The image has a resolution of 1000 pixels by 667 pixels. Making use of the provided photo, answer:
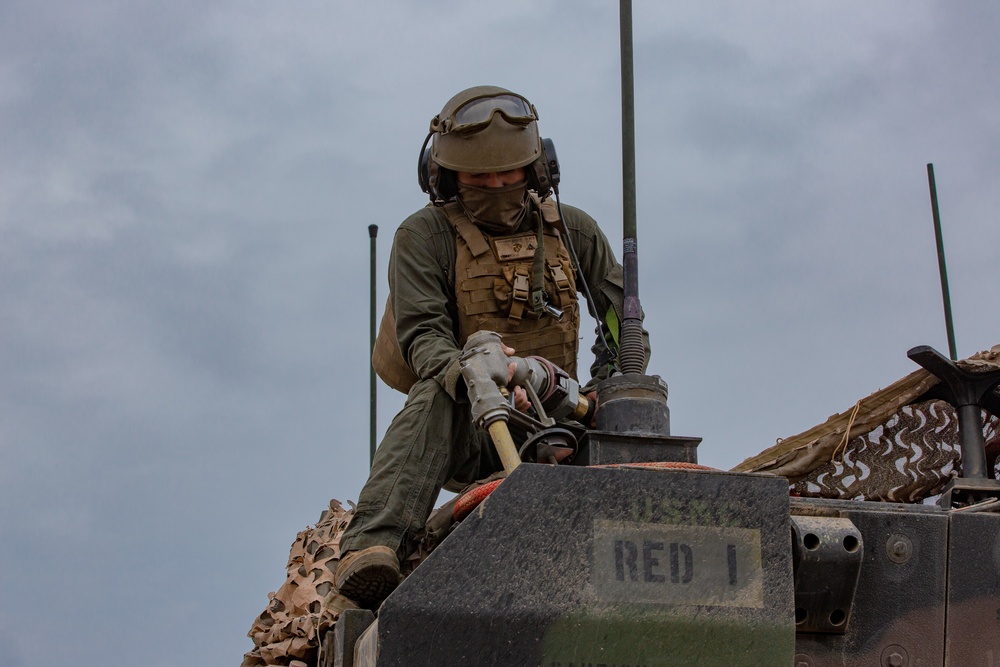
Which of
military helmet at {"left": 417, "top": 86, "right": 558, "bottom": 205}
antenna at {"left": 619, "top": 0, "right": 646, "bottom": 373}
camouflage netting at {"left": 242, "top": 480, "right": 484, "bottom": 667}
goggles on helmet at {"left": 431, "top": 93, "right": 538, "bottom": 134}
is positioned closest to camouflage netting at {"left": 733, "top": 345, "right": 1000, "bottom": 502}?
antenna at {"left": 619, "top": 0, "right": 646, "bottom": 373}

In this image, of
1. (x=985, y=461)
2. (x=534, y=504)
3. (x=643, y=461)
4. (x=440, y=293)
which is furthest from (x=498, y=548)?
(x=985, y=461)

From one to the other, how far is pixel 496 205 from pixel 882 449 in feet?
5.90

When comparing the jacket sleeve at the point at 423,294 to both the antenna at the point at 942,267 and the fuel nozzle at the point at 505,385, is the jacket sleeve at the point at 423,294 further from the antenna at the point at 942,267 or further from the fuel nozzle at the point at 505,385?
the antenna at the point at 942,267

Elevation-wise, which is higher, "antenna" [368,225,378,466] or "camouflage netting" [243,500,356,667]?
"antenna" [368,225,378,466]

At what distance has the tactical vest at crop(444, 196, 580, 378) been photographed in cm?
591

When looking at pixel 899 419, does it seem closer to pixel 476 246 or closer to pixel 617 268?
pixel 617 268

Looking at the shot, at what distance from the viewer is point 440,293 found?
5.93 m

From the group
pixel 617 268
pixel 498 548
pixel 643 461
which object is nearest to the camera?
pixel 498 548

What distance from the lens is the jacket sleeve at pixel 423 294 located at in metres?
5.60

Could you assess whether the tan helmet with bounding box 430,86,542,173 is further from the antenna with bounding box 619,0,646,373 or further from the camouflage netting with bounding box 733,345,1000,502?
the camouflage netting with bounding box 733,345,1000,502

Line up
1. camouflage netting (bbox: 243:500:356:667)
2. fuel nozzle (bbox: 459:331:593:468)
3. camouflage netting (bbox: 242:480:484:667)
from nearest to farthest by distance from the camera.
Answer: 1. fuel nozzle (bbox: 459:331:593:468)
2. camouflage netting (bbox: 242:480:484:667)
3. camouflage netting (bbox: 243:500:356:667)

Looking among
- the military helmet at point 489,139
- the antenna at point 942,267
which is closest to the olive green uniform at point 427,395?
the military helmet at point 489,139

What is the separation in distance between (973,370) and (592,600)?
8.51 feet

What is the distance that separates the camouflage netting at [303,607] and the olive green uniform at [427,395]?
34 cm
